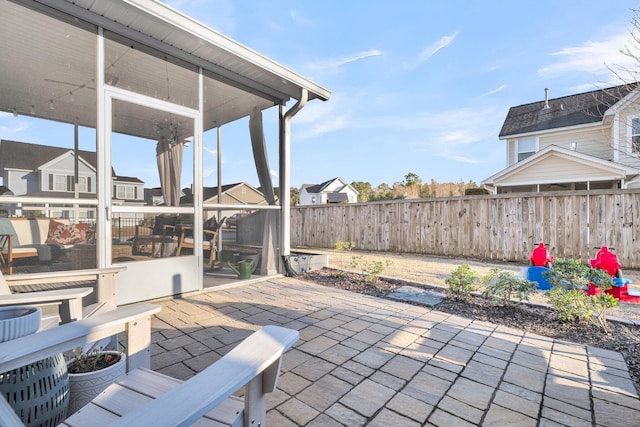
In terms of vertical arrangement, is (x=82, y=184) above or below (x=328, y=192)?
below

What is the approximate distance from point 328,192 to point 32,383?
33590 mm

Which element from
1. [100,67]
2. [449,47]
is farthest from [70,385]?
[449,47]

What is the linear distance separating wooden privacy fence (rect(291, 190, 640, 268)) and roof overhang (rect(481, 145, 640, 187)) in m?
4.75

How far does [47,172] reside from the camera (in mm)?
2910

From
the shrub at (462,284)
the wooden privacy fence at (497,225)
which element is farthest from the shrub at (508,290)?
the wooden privacy fence at (497,225)

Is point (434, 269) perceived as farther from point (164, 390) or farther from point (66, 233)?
point (66, 233)

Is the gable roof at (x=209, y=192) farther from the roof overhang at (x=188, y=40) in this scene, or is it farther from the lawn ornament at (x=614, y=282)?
the lawn ornament at (x=614, y=282)

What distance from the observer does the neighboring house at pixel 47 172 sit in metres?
2.72

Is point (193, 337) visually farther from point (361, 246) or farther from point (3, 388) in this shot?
point (361, 246)

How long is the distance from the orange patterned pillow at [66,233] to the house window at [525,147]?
13960 millimetres

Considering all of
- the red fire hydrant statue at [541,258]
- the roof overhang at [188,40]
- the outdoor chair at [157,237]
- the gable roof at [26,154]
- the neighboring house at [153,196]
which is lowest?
the red fire hydrant statue at [541,258]

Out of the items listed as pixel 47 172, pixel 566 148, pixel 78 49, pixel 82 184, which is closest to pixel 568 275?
pixel 82 184

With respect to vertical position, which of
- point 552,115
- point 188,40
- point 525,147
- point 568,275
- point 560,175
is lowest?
point 568,275

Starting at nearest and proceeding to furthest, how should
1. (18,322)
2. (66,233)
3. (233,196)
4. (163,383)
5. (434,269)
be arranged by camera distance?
(18,322) < (163,383) < (66,233) < (233,196) < (434,269)
